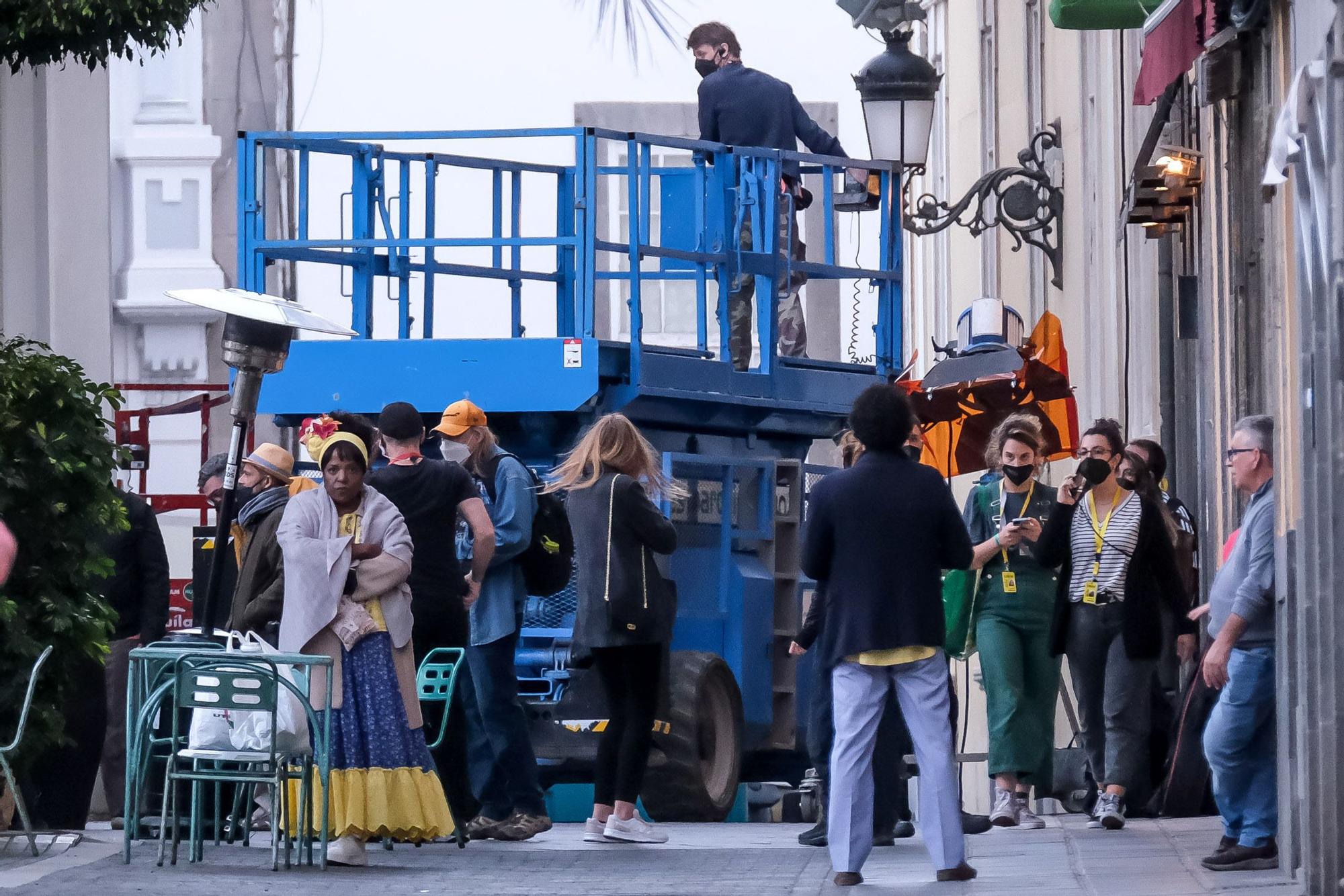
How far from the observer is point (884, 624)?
29.4 feet

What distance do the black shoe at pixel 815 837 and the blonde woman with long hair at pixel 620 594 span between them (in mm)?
606

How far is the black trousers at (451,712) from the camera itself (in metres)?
11.0

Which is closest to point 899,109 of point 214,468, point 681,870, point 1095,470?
point 214,468

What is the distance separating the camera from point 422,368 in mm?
13461

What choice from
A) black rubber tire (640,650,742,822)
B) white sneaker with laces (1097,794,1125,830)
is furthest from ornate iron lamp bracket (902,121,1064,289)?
white sneaker with laces (1097,794,1125,830)

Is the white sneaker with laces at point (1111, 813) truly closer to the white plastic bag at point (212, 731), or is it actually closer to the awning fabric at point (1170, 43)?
the awning fabric at point (1170, 43)

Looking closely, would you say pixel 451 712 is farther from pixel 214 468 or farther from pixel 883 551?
pixel 883 551

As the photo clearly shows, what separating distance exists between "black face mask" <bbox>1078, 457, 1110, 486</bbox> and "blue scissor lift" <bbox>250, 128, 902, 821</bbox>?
2421 millimetres

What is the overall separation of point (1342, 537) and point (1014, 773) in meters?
4.00

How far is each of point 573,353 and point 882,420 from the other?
4.15 metres

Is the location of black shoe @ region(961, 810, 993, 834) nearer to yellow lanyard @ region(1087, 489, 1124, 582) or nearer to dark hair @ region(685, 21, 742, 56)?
yellow lanyard @ region(1087, 489, 1124, 582)

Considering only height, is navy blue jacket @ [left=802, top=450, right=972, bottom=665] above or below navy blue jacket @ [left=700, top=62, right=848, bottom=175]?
below

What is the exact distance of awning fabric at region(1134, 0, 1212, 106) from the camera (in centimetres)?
1070

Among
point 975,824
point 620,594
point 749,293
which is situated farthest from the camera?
point 749,293
